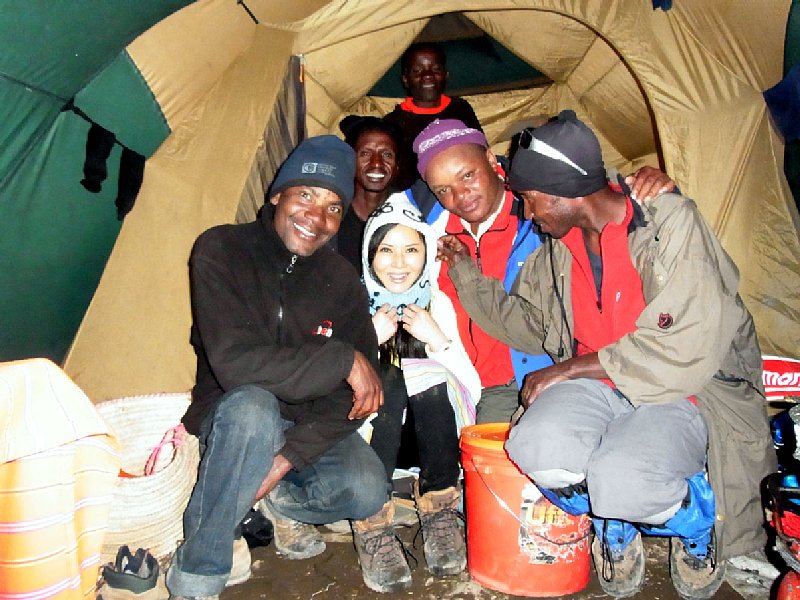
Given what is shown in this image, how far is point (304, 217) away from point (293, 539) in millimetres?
1035

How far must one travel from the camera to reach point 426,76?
12.1ft

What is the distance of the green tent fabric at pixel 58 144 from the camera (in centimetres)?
198

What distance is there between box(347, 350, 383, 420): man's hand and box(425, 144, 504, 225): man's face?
2.55ft

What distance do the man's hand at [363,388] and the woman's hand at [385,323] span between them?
320 millimetres

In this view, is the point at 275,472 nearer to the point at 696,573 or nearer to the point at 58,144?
the point at 696,573

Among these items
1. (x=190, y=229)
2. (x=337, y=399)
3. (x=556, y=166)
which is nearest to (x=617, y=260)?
(x=556, y=166)

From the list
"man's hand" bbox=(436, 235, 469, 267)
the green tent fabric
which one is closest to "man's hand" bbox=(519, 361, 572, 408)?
"man's hand" bbox=(436, 235, 469, 267)

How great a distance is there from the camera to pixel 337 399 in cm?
195

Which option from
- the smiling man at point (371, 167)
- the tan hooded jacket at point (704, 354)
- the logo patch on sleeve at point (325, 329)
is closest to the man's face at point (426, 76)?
the smiling man at point (371, 167)

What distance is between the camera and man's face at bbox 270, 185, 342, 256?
2010mm

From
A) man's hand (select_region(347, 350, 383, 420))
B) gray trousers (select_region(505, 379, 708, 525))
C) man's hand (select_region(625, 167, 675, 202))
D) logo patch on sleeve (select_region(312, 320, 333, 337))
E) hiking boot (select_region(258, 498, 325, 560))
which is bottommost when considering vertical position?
hiking boot (select_region(258, 498, 325, 560))

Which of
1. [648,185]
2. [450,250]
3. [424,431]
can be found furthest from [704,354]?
[450,250]

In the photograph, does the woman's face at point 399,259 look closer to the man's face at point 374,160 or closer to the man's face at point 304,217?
the man's face at point 304,217

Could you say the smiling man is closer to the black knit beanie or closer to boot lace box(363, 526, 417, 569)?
the black knit beanie
